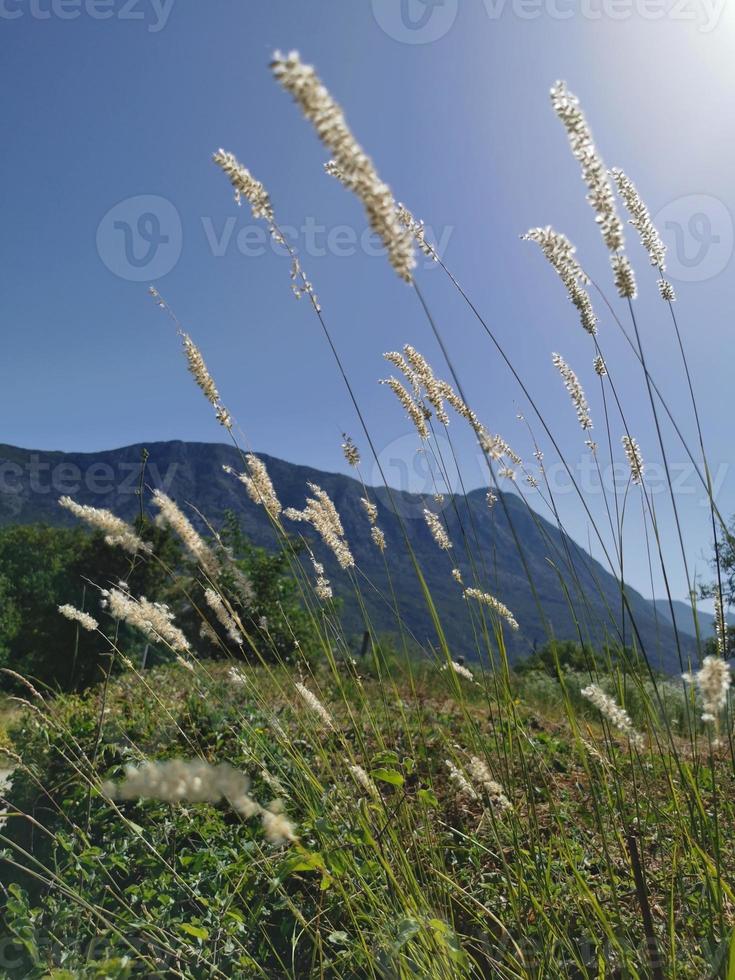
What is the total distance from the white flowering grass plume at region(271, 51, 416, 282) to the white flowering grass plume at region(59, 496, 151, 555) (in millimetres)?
1229

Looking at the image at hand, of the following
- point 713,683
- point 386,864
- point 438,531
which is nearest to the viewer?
point 713,683

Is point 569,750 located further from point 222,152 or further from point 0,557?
point 0,557

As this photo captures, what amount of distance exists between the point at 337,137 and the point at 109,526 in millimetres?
1319

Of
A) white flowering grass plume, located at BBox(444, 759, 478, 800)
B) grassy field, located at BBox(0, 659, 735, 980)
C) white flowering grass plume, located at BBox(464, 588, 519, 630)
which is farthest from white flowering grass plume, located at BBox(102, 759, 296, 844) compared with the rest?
white flowering grass plume, located at BBox(464, 588, 519, 630)

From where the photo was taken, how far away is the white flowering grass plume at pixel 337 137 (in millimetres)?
933

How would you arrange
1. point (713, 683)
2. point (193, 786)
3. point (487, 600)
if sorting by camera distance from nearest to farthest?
point (193, 786) < point (713, 683) < point (487, 600)

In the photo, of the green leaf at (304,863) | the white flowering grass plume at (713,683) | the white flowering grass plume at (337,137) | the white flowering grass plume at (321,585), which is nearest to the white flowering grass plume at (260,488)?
the white flowering grass plume at (321,585)

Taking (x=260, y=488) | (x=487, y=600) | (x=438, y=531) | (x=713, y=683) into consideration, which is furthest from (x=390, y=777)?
(x=438, y=531)

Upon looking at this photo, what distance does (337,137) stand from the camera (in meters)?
0.94

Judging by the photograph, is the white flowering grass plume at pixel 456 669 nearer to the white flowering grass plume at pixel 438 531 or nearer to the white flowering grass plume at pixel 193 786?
the white flowering grass plume at pixel 438 531

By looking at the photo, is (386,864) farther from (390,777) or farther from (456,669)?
(456,669)

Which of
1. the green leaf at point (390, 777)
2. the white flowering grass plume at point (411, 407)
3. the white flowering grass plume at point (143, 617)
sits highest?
the white flowering grass plume at point (411, 407)

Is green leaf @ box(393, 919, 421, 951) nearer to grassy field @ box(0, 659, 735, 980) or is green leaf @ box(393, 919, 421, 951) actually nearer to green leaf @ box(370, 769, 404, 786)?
grassy field @ box(0, 659, 735, 980)

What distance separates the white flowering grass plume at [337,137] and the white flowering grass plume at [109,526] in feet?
4.03
